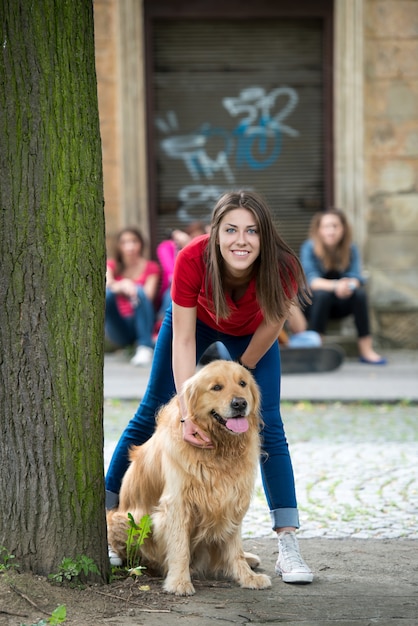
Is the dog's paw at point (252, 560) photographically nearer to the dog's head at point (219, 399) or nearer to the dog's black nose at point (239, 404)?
the dog's head at point (219, 399)

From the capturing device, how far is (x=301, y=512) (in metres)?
5.55

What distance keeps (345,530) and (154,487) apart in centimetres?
127

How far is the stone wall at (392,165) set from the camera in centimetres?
1198

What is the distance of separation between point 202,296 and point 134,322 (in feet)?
23.3

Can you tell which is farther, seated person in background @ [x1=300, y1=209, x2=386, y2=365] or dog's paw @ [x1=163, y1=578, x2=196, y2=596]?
seated person in background @ [x1=300, y1=209, x2=386, y2=365]

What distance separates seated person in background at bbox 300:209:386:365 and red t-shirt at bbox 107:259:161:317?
1690 mm

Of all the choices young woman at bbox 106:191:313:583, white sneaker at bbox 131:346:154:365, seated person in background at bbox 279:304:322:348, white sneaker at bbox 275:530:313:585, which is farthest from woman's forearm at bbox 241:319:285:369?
white sneaker at bbox 131:346:154:365

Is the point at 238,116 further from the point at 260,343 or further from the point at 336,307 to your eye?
the point at 260,343

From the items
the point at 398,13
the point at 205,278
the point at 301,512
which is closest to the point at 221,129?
the point at 398,13

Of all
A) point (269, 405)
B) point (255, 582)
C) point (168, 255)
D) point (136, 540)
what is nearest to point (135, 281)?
point (168, 255)

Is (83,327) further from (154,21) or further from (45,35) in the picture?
(154,21)

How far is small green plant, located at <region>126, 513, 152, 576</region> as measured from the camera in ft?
14.4

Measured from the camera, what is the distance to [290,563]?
14.4ft

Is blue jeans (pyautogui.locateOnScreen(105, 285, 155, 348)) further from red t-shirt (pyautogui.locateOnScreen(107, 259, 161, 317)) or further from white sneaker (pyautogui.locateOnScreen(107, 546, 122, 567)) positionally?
white sneaker (pyautogui.locateOnScreen(107, 546, 122, 567))
